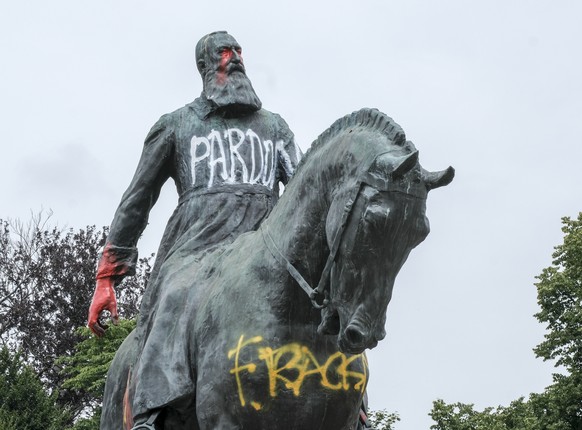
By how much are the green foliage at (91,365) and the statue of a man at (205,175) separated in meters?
20.2

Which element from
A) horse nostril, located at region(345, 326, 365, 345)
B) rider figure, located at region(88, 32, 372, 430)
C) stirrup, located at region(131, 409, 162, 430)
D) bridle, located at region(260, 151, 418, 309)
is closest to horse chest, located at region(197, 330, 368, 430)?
bridle, located at region(260, 151, 418, 309)

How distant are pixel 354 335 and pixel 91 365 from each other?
26519 mm

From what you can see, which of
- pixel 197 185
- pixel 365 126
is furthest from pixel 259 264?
pixel 197 185

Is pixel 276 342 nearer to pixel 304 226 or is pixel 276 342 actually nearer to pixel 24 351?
pixel 304 226

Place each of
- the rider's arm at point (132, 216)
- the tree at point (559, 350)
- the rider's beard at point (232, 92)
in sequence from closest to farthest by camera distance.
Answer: the rider's beard at point (232, 92), the rider's arm at point (132, 216), the tree at point (559, 350)

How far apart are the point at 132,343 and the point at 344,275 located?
2.84 meters

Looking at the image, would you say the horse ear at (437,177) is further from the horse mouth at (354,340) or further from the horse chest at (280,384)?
the horse chest at (280,384)

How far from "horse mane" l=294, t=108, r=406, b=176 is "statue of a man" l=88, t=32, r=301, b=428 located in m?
1.45

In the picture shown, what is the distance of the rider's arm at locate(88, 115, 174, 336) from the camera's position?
968 cm

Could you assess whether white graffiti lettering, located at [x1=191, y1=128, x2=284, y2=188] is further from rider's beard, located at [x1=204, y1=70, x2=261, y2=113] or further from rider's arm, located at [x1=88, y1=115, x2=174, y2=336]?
rider's arm, located at [x1=88, y1=115, x2=174, y2=336]

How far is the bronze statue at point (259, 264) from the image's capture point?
7094mm

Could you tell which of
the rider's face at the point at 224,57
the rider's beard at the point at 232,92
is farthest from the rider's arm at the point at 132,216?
the rider's face at the point at 224,57

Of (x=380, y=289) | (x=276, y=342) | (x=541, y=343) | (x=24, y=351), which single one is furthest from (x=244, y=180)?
(x=24, y=351)

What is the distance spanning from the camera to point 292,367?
7.68 m
